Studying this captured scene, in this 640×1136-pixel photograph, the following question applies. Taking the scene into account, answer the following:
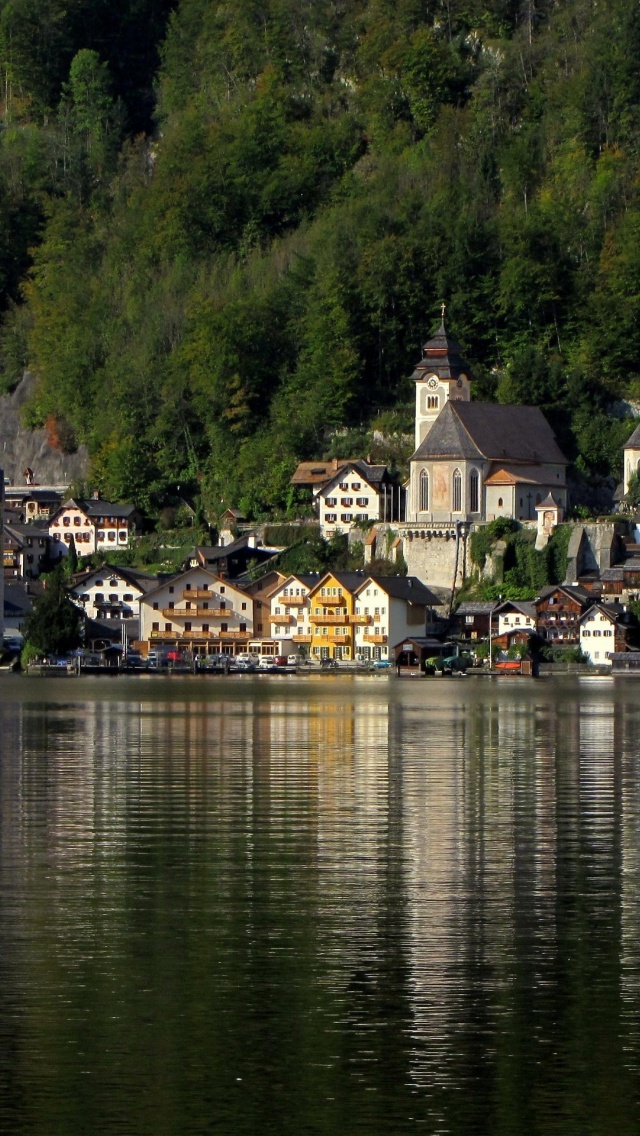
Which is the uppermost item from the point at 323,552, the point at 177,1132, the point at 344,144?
the point at 344,144

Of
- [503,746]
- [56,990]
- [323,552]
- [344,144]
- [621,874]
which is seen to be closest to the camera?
[56,990]

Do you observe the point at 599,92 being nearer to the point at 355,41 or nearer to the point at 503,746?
the point at 355,41

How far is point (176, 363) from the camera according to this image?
361 feet

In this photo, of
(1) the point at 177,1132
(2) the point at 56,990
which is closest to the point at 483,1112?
(1) the point at 177,1132

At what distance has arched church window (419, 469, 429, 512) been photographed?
9744 cm

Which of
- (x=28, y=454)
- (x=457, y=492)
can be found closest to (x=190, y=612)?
(x=457, y=492)

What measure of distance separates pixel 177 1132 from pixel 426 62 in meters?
109

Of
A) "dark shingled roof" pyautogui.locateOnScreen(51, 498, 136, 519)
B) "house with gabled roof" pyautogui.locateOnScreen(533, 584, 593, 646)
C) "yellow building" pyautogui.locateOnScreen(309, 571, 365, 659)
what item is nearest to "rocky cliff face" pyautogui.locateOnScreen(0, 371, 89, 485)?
"dark shingled roof" pyautogui.locateOnScreen(51, 498, 136, 519)

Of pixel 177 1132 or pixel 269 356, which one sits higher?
pixel 269 356

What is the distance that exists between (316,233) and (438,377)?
14000mm

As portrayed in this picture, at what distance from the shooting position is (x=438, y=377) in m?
99.6

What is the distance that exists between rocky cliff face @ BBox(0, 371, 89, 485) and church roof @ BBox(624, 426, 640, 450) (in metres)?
29.8

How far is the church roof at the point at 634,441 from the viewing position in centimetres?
9394

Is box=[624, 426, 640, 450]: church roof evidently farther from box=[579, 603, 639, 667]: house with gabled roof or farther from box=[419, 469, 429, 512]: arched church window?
box=[419, 469, 429, 512]: arched church window
